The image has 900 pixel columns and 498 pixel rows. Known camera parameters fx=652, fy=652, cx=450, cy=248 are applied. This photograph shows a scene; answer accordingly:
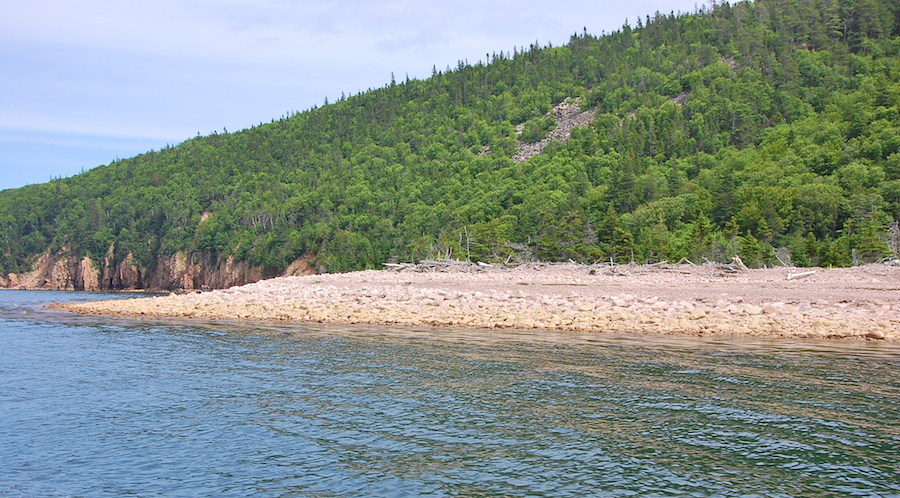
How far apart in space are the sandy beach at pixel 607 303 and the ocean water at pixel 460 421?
352 cm

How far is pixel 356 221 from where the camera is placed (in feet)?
438

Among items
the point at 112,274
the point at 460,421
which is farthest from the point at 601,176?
the point at 112,274

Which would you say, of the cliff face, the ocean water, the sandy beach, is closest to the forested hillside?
the cliff face

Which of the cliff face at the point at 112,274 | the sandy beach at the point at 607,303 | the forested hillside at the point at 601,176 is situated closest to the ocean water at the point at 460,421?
the sandy beach at the point at 607,303

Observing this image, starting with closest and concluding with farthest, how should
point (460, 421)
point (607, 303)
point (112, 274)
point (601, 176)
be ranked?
point (460, 421) → point (607, 303) → point (601, 176) → point (112, 274)

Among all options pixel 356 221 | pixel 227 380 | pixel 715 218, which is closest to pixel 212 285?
pixel 356 221

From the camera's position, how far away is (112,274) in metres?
156

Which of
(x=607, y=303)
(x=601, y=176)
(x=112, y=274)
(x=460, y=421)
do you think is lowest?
(x=460, y=421)

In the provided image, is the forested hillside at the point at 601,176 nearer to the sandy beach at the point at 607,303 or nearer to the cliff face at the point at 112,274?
the cliff face at the point at 112,274

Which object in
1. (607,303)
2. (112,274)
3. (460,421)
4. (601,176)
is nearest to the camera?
(460,421)

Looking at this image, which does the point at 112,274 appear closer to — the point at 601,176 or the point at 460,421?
the point at 601,176

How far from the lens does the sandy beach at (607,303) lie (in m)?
25.0

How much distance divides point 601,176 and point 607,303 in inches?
3556

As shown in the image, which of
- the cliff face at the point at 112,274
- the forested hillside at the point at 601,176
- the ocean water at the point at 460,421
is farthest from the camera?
the cliff face at the point at 112,274
